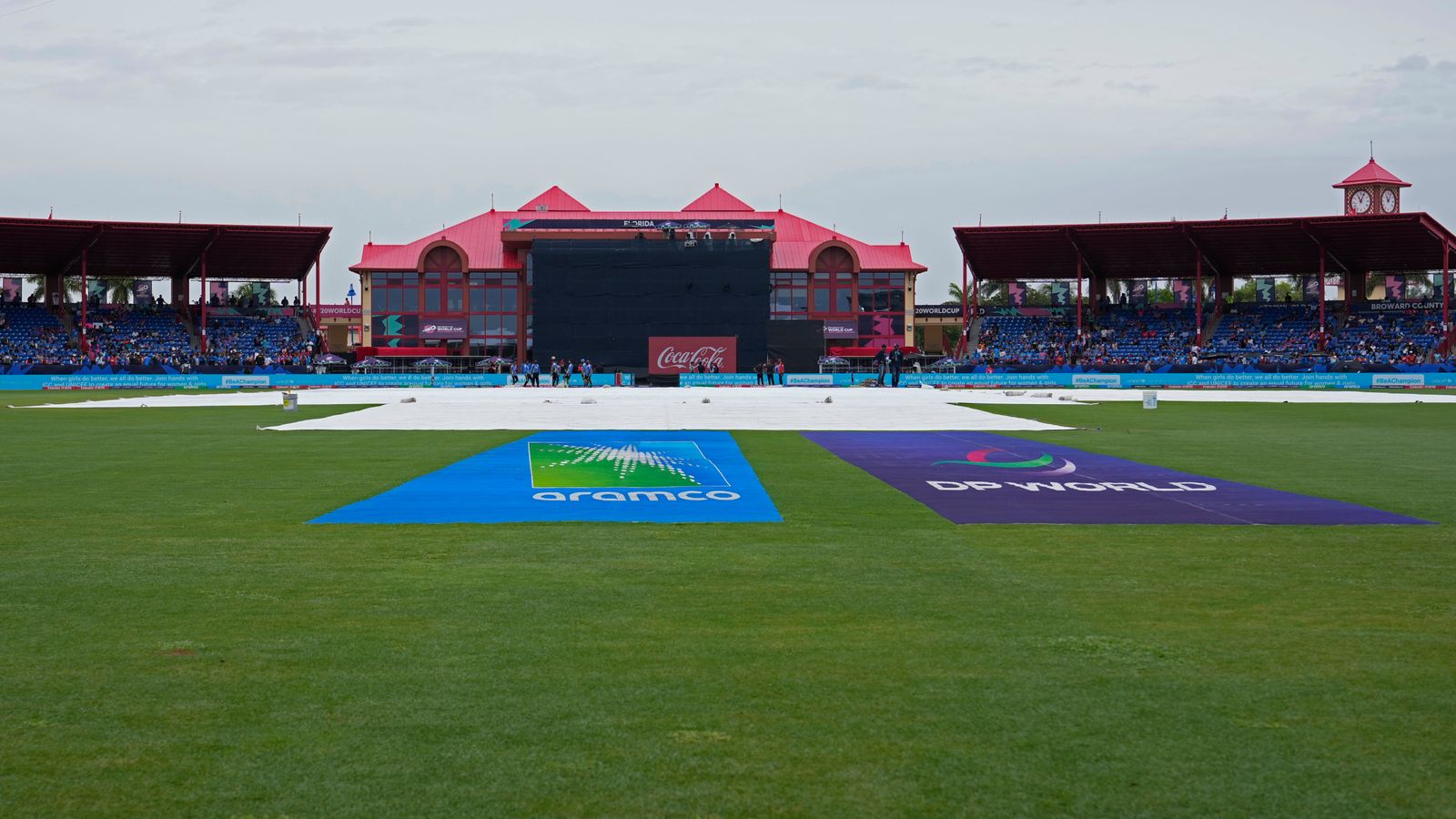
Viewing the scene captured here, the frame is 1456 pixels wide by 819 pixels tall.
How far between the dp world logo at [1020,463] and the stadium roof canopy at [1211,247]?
7079 centimetres

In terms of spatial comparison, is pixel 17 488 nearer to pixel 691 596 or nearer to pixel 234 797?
pixel 691 596

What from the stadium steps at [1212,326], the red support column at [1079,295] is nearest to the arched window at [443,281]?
the red support column at [1079,295]

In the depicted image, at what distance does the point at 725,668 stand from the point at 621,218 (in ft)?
321

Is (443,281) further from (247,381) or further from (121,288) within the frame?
(121,288)

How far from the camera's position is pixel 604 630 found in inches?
266

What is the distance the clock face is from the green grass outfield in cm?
8932

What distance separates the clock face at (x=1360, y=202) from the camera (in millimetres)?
90125

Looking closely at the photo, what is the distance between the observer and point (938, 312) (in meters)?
134

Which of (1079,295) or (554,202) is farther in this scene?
(554,202)

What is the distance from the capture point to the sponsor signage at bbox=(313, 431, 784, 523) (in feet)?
38.7

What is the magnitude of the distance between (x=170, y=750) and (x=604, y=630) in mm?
2512

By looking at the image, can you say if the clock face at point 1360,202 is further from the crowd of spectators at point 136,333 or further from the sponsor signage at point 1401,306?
the crowd of spectators at point 136,333

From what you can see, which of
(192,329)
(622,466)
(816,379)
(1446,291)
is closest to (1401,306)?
(1446,291)

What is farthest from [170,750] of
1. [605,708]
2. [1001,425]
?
[1001,425]
